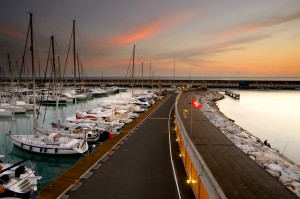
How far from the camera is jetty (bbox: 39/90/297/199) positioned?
450 inches

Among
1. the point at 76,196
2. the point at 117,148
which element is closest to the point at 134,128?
the point at 117,148

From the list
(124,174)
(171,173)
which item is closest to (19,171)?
(124,174)

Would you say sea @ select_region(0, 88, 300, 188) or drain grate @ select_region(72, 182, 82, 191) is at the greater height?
drain grate @ select_region(72, 182, 82, 191)

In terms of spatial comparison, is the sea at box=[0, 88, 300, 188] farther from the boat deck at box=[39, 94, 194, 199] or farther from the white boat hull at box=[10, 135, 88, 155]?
the boat deck at box=[39, 94, 194, 199]

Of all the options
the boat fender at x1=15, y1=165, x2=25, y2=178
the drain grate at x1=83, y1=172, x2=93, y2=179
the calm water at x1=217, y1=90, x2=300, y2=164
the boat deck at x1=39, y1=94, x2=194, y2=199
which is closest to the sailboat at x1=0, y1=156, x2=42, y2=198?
the boat fender at x1=15, y1=165, x2=25, y2=178

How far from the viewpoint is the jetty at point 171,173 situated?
11.4m

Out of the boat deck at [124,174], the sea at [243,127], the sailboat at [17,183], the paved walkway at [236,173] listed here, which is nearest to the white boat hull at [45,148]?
the sea at [243,127]

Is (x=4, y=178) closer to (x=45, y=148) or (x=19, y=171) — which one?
(x=19, y=171)

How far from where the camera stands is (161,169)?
1903cm

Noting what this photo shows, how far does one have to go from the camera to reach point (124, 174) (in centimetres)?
1794

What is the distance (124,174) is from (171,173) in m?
3.92

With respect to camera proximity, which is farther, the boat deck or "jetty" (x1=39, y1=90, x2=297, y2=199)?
the boat deck

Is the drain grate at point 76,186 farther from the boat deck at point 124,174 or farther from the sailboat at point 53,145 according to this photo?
the sailboat at point 53,145

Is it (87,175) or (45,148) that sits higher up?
(87,175)
